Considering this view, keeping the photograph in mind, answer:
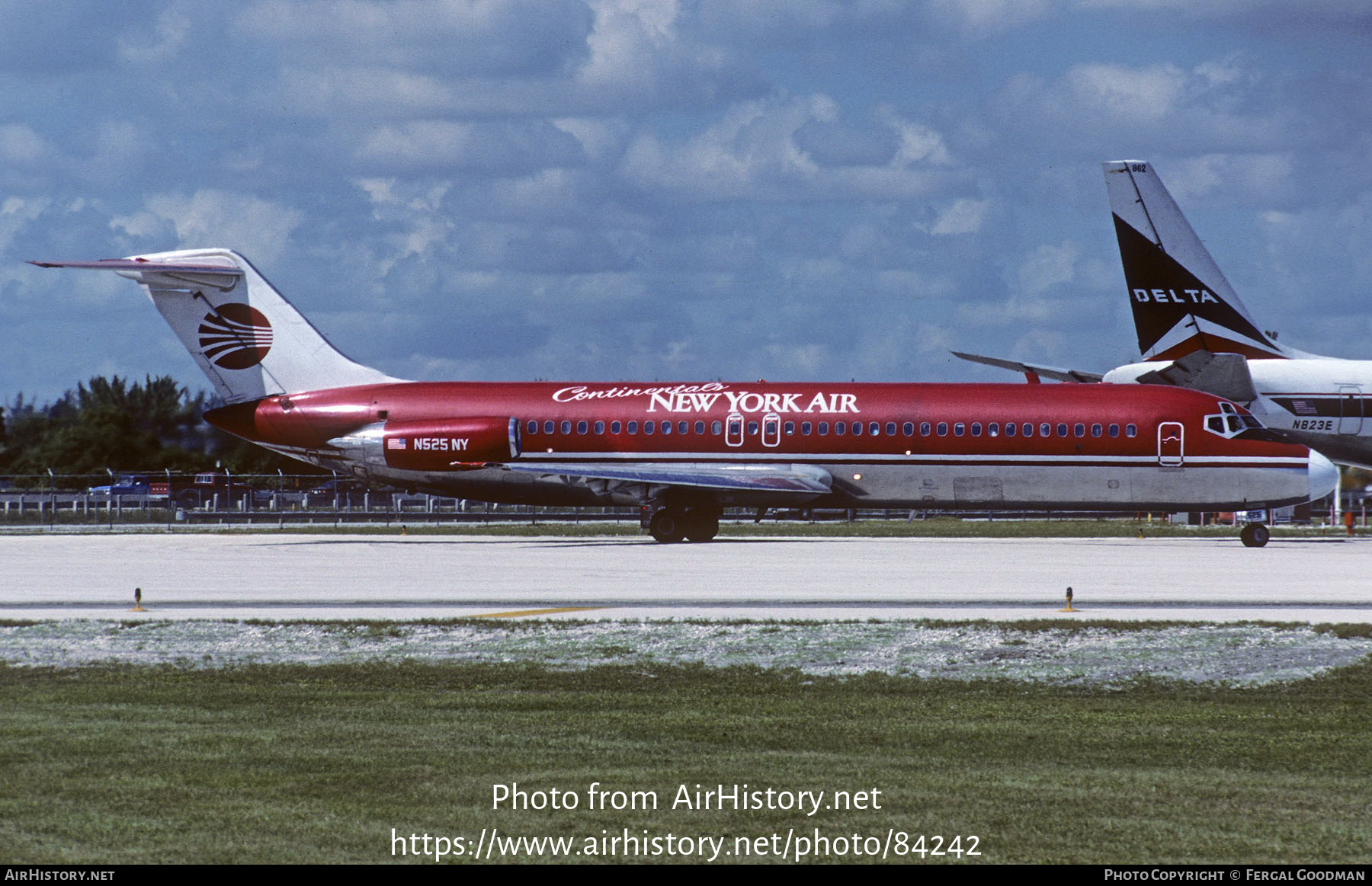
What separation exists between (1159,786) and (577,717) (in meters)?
5.04

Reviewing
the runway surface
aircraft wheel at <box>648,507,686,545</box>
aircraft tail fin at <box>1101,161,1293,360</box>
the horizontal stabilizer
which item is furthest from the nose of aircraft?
aircraft wheel at <box>648,507,686,545</box>

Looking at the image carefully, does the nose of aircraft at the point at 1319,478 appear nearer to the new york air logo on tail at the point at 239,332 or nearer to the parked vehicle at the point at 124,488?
the new york air logo on tail at the point at 239,332

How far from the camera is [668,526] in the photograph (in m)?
44.2

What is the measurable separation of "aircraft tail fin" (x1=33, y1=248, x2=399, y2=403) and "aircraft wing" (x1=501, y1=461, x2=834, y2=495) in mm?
7495

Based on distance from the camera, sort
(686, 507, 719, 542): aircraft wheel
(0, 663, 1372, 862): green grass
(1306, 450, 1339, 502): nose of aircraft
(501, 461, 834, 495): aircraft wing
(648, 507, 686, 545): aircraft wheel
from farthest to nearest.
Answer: (686, 507, 719, 542): aircraft wheel, (648, 507, 686, 545): aircraft wheel, (501, 461, 834, 495): aircraft wing, (1306, 450, 1339, 502): nose of aircraft, (0, 663, 1372, 862): green grass

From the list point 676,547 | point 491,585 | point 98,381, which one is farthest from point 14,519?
point 491,585

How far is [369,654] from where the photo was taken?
17.4m

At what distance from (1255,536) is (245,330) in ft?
Answer: 98.5

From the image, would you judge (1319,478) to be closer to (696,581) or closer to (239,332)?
(696,581)

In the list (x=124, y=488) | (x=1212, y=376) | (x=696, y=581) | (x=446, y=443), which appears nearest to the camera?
(x=696, y=581)

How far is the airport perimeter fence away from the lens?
2537 inches

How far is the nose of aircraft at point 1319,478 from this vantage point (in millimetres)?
41625

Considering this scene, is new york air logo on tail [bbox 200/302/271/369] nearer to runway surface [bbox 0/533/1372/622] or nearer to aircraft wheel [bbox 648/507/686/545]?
runway surface [bbox 0/533/1372/622]

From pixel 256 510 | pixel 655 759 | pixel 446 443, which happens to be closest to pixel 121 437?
pixel 256 510
